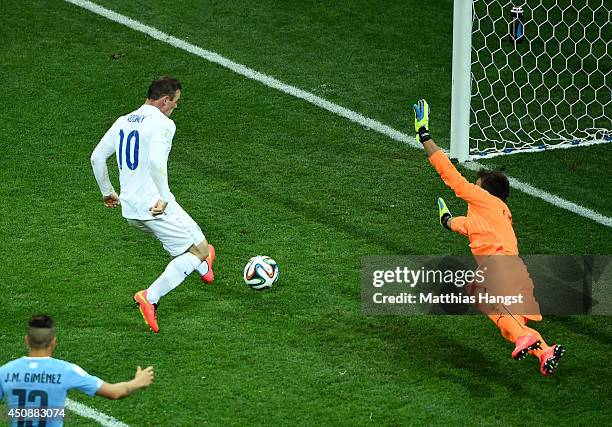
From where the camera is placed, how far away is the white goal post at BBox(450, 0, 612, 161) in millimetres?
11695

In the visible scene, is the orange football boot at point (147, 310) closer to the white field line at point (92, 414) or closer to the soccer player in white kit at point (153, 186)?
the soccer player in white kit at point (153, 186)

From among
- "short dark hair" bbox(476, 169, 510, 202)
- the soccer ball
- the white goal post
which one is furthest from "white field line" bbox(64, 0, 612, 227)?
the soccer ball

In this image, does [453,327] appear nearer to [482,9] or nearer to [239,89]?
[239,89]

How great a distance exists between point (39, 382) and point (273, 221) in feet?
14.9

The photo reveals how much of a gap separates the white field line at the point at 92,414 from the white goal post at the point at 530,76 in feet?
16.7

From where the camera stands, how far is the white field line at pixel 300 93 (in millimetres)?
11039

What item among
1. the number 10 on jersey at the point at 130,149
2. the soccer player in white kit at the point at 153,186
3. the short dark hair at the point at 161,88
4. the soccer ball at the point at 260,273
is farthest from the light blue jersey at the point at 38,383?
the soccer ball at the point at 260,273

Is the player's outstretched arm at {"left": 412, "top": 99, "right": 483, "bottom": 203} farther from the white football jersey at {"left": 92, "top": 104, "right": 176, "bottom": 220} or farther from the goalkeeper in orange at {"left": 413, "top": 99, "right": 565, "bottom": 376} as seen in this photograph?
the white football jersey at {"left": 92, "top": 104, "right": 176, "bottom": 220}

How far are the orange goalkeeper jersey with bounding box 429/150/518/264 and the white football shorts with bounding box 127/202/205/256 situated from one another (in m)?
1.88

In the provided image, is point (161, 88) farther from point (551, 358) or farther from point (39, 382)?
point (551, 358)

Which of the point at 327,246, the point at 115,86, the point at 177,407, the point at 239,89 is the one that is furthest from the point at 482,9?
the point at 177,407

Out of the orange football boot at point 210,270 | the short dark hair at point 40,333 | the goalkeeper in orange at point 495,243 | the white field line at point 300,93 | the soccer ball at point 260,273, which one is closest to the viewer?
the short dark hair at point 40,333

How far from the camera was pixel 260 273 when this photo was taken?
368 inches

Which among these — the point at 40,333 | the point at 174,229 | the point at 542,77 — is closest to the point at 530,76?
the point at 542,77
